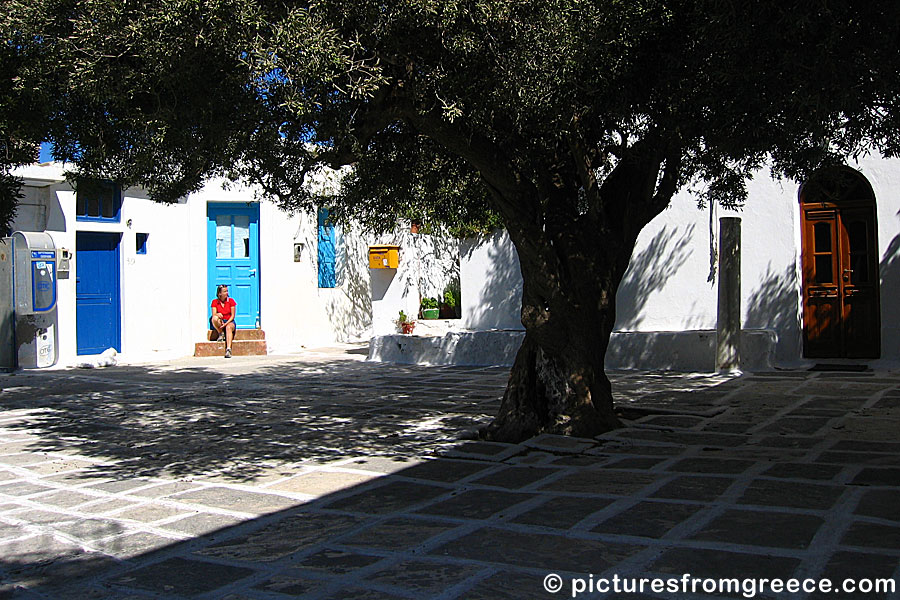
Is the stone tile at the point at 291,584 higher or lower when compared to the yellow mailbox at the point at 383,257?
lower

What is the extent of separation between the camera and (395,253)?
15.9 m

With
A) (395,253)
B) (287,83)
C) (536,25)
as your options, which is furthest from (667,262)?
(287,83)

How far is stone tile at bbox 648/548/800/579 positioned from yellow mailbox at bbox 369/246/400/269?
12360mm

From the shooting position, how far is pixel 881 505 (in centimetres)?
456

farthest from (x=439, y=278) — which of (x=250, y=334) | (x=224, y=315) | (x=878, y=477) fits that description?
(x=878, y=477)

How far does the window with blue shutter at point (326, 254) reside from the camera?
17.1m

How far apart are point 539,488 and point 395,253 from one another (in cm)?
1098

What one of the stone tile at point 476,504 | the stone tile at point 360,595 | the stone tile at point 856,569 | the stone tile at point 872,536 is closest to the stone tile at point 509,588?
the stone tile at point 360,595

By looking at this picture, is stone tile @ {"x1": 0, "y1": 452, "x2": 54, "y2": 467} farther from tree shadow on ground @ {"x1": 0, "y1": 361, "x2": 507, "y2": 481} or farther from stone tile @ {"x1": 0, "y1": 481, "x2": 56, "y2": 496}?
stone tile @ {"x1": 0, "y1": 481, "x2": 56, "y2": 496}

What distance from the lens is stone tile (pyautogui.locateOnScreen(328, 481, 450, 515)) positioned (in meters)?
4.97

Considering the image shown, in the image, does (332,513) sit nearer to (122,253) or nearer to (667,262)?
(667,262)

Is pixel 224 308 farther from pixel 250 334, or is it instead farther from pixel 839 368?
pixel 839 368

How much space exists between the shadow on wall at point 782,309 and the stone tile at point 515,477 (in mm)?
7023

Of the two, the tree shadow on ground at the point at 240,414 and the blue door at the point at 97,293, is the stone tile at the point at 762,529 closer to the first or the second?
the tree shadow on ground at the point at 240,414
